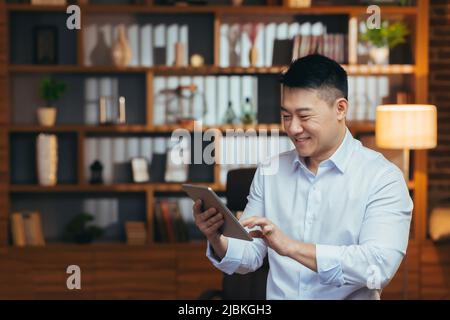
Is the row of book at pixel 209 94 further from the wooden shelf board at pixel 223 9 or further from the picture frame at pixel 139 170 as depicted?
the wooden shelf board at pixel 223 9

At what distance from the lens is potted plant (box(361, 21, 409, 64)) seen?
17.9 feet

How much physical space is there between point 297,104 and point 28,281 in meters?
3.45

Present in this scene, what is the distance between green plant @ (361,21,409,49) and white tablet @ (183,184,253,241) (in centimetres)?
344

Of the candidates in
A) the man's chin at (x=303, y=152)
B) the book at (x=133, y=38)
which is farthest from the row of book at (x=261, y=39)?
the man's chin at (x=303, y=152)

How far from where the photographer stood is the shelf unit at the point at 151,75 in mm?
5375

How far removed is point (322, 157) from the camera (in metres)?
2.40

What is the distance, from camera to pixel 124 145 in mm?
5668

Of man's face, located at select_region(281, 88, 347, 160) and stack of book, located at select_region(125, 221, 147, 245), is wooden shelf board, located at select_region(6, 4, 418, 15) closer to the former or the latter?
stack of book, located at select_region(125, 221, 147, 245)

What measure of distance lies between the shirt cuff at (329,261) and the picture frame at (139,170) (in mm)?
3431

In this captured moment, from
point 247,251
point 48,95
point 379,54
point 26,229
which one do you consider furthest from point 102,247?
point 247,251

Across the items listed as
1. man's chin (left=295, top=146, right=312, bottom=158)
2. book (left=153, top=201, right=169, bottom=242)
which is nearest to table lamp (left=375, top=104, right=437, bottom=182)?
book (left=153, top=201, right=169, bottom=242)

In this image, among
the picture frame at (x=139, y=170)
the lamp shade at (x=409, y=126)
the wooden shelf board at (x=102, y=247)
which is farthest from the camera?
the picture frame at (x=139, y=170)

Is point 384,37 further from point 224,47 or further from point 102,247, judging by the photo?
point 102,247

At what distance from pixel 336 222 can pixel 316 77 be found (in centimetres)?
38
